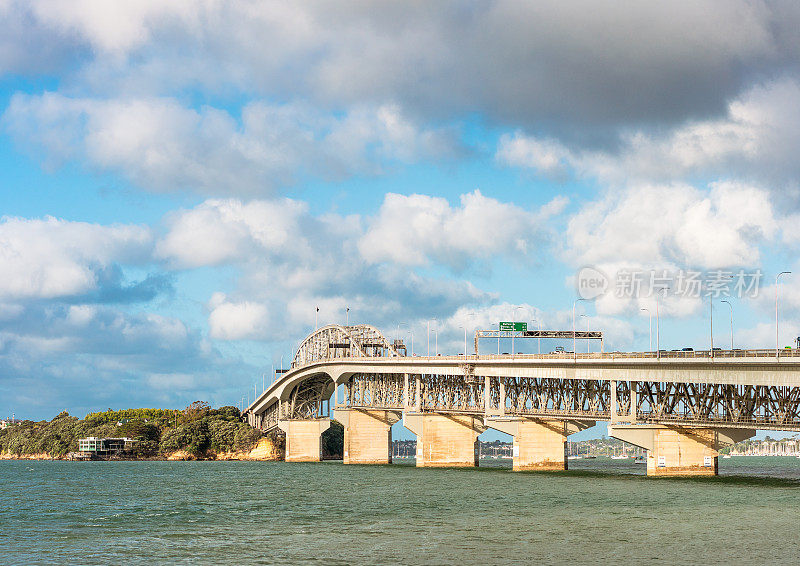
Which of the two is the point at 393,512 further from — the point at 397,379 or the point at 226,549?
the point at 397,379

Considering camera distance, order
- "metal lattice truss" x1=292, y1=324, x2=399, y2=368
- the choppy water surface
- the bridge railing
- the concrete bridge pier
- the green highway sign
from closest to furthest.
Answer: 1. the choppy water surface
2. the bridge railing
3. the concrete bridge pier
4. the green highway sign
5. "metal lattice truss" x1=292, y1=324, x2=399, y2=368

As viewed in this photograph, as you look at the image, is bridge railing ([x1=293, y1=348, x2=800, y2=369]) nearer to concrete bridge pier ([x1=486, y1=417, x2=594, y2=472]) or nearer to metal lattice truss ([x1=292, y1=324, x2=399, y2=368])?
concrete bridge pier ([x1=486, y1=417, x2=594, y2=472])

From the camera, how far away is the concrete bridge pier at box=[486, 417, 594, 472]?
378ft

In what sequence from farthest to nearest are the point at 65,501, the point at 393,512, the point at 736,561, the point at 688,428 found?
the point at 688,428 < the point at 65,501 < the point at 393,512 < the point at 736,561

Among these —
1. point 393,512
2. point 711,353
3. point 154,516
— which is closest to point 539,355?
point 711,353

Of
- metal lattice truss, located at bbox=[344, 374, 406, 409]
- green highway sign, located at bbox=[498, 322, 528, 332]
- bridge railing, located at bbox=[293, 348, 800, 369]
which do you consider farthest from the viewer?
metal lattice truss, located at bbox=[344, 374, 406, 409]

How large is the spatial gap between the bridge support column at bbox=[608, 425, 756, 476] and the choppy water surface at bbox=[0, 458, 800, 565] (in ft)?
17.5

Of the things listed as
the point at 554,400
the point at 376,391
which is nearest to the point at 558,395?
the point at 554,400

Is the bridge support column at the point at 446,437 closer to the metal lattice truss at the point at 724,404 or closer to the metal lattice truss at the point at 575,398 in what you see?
the metal lattice truss at the point at 575,398

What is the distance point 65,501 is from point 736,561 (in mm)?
58000

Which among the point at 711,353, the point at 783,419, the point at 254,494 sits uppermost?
the point at 711,353

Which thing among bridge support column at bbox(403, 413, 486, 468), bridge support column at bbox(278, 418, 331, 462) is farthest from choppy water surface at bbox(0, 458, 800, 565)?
bridge support column at bbox(278, 418, 331, 462)

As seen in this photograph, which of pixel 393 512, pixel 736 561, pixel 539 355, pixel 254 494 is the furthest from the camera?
pixel 539 355

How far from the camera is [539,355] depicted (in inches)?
4432
